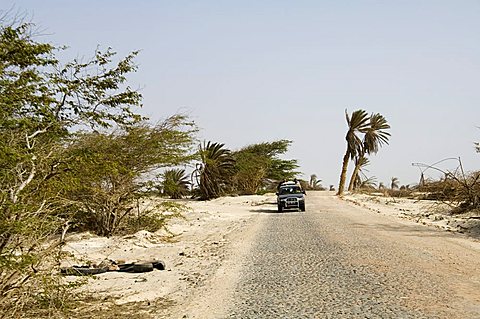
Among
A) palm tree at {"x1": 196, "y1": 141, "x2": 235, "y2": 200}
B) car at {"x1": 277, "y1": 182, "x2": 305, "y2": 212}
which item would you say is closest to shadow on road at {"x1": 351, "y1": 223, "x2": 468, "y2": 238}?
car at {"x1": 277, "y1": 182, "x2": 305, "y2": 212}

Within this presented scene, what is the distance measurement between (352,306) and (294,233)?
10.9 metres

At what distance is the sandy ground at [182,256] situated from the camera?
938 cm

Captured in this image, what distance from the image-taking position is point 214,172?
46.5m

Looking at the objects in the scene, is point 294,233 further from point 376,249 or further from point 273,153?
point 273,153

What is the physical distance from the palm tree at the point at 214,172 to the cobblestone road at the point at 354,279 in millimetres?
28884

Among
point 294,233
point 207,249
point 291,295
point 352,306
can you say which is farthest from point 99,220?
point 352,306

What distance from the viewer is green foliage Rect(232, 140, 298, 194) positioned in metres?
53.6

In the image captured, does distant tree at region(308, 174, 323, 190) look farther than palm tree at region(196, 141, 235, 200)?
Yes

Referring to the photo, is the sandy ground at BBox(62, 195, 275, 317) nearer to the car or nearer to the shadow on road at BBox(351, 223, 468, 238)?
the shadow on road at BBox(351, 223, 468, 238)

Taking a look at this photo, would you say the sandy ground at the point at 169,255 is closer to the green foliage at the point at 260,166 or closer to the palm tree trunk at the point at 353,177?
the green foliage at the point at 260,166

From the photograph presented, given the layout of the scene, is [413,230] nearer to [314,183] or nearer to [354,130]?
[354,130]

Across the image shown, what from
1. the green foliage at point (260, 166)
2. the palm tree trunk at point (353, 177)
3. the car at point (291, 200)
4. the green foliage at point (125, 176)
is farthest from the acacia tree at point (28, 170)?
the palm tree trunk at point (353, 177)

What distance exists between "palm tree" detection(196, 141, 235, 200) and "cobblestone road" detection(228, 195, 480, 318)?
2888 cm

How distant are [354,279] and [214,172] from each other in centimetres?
3689
